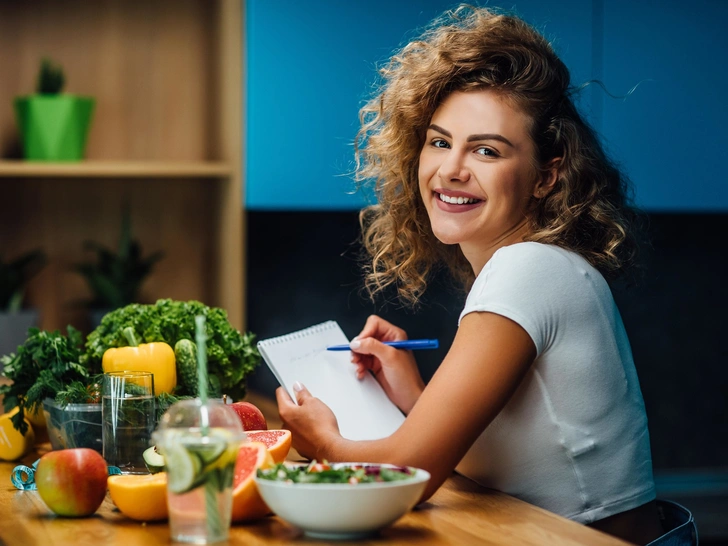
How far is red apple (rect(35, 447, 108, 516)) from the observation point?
3.65 ft

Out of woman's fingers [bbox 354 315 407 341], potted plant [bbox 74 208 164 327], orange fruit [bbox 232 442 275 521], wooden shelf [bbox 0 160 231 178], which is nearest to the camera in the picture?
orange fruit [bbox 232 442 275 521]

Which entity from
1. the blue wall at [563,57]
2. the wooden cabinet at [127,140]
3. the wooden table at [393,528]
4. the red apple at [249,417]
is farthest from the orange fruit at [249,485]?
the wooden cabinet at [127,140]

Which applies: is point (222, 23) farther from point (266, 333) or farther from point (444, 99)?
point (444, 99)

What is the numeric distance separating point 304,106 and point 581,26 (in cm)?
75

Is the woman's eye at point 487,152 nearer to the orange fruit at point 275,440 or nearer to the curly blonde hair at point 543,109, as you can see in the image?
the curly blonde hair at point 543,109

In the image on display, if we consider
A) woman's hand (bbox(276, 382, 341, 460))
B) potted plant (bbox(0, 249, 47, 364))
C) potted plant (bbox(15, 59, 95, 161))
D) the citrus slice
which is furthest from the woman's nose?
potted plant (bbox(0, 249, 47, 364))

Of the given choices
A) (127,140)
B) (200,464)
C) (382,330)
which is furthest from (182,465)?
(127,140)

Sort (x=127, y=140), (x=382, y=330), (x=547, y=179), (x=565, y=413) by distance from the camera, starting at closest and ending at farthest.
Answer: (x=565, y=413), (x=547, y=179), (x=382, y=330), (x=127, y=140)

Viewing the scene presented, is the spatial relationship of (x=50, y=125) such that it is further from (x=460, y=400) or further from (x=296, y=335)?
(x=460, y=400)

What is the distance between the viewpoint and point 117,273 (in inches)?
105

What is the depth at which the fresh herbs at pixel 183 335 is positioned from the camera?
1.50 metres

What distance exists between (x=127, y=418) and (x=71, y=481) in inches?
6.7

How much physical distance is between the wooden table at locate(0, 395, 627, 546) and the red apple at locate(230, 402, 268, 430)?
23 centimetres

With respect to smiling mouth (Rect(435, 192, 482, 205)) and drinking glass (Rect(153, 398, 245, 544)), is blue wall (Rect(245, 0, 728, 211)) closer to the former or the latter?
smiling mouth (Rect(435, 192, 482, 205))
